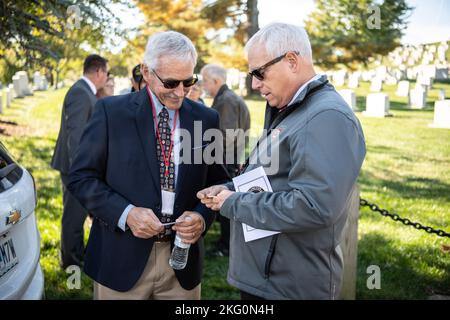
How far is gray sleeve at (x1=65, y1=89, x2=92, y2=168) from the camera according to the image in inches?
191

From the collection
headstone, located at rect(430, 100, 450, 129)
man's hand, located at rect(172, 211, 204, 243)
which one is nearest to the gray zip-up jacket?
man's hand, located at rect(172, 211, 204, 243)

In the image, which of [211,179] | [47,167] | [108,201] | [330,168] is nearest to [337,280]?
[330,168]

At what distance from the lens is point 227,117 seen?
234 inches

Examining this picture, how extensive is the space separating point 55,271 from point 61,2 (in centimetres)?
342

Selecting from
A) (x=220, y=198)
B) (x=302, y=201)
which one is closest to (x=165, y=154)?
(x=220, y=198)

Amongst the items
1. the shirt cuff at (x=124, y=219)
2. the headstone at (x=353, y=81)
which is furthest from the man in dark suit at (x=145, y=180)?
the headstone at (x=353, y=81)

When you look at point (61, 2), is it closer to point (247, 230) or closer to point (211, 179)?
point (211, 179)

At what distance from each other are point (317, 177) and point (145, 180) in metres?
0.98

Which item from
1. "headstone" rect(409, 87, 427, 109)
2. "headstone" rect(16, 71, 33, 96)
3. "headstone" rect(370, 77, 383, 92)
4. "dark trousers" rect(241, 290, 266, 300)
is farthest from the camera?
"headstone" rect(16, 71, 33, 96)

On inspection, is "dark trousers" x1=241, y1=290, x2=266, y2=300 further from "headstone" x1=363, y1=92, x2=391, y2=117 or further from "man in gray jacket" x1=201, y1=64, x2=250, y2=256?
"headstone" x1=363, y1=92, x2=391, y2=117

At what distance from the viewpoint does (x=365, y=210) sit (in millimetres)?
7039

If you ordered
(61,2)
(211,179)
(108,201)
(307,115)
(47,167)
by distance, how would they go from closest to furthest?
(307,115) → (108,201) → (211,179) → (61,2) → (47,167)

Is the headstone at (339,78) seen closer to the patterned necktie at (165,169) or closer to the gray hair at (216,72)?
the gray hair at (216,72)
